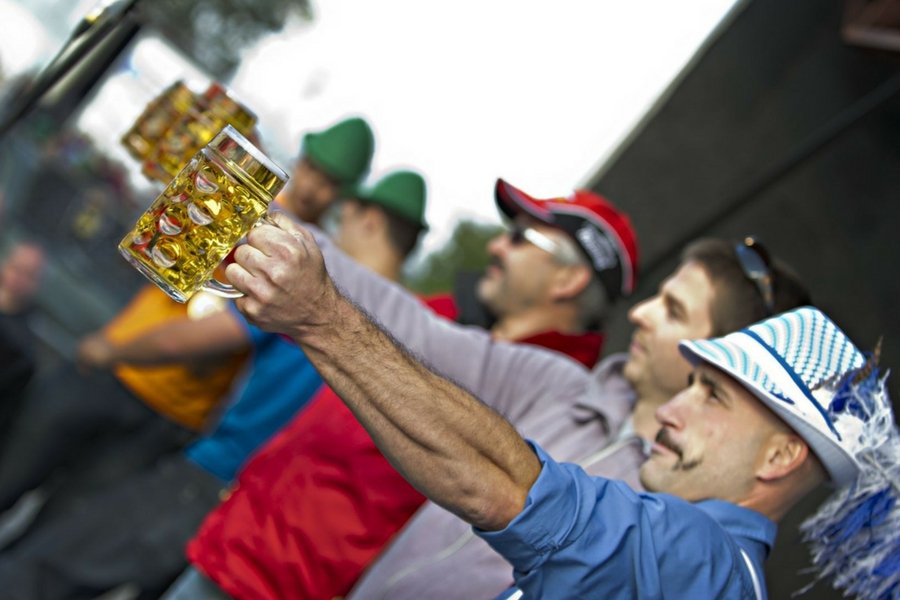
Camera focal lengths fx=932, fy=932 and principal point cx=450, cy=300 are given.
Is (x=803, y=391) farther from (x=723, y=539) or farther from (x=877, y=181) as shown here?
(x=877, y=181)

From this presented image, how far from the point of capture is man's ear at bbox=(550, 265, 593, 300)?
3127 mm

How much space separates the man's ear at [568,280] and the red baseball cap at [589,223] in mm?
53

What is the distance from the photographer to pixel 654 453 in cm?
187

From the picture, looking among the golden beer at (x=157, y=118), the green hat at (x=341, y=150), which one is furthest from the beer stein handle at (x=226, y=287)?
the green hat at (x=341, y=150)

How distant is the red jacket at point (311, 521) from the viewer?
2.38 metres

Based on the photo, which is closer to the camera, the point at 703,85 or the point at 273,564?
the point at 273,564

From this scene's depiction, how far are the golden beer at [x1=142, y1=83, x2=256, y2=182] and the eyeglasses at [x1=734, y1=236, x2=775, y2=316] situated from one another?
1285 mm

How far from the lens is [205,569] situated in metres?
2.44

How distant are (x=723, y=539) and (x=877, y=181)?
6.60 ft

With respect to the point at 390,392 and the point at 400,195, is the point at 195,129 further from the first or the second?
the point at 400,195

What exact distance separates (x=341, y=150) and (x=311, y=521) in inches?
68.4

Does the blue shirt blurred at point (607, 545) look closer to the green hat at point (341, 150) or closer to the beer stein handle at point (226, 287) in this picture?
the beer stein handle at point (226, 287)

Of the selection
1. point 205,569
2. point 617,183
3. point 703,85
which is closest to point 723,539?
point 205,569

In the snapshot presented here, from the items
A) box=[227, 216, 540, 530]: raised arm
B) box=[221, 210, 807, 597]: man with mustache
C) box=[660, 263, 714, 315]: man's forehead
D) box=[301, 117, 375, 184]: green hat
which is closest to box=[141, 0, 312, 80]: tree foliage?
box=[301, 117, 375, 184]: green hat
